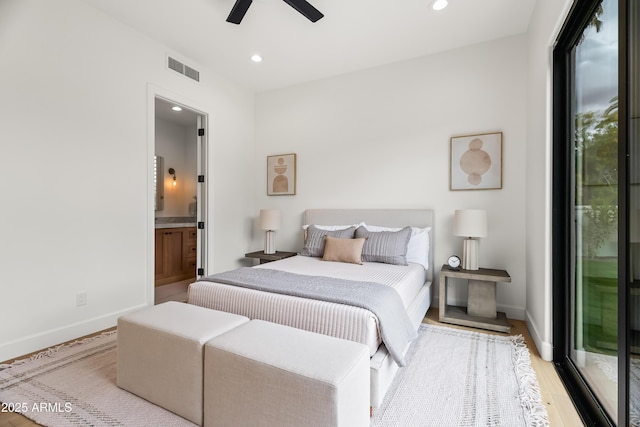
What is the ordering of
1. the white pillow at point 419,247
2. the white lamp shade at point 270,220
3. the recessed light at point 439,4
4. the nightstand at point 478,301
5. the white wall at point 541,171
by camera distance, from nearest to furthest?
the white wall at point 541,171
the recessed light at point 439,4
the nightstand at point 478,301
the white pillow at point 419,247
the white lamp shade at point 270,220

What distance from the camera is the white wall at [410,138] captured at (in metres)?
3.08

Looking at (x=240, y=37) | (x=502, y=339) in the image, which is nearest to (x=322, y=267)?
(x=502, y=339)

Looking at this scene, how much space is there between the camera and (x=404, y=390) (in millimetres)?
1841

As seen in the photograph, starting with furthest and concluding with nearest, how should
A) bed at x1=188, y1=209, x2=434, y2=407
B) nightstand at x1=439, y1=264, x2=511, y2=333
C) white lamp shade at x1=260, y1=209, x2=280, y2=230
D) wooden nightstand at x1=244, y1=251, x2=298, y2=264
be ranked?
white lamp shade at x1=260, y1=209, x2=280, y2=230
wooden nightstand at x1=244, y1=251, x2=298, y2=264
nightstand at x1=439, y1=264, x2=511, y2=333
bed at x1=188, y1=209, x2=434, y2=407

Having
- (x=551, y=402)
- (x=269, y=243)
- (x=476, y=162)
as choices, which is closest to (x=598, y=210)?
(x=551, y=402)

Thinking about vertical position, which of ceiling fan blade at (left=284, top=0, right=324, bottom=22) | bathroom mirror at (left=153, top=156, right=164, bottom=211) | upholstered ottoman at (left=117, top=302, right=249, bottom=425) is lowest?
upholstered ottoman at (left=117, top=302, right=249, bottom=425)

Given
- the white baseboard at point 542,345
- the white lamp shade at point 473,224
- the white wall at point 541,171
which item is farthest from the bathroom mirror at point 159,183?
the white baseboard at point 542,345

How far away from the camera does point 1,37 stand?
1970 millimetres

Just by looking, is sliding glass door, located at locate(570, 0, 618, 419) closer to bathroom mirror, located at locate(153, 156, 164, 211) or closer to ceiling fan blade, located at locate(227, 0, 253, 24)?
ceiling fan blade, located at locate(227, 0, 253, 24)

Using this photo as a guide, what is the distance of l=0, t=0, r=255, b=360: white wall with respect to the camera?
2.22m

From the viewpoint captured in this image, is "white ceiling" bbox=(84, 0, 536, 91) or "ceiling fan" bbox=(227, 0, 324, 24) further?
"white ceiling" bbox=(84, 0, 536, 91)

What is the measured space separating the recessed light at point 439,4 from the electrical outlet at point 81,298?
3.99 m

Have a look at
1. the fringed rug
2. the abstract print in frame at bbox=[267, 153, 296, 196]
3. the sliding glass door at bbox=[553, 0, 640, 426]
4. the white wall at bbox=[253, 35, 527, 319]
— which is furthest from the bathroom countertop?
the sliding glass door at bbox=[553, 0, 640, 426]

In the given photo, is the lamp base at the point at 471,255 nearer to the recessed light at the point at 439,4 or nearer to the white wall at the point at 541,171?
the white wall at the point at 541,171
